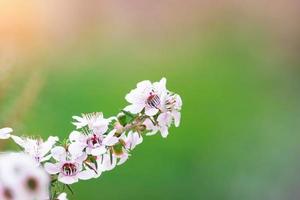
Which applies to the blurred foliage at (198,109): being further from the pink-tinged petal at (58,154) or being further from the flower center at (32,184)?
the flower center at (32,184)

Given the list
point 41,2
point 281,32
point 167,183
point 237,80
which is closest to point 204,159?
point 167,183

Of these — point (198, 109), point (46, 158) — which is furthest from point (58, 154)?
point (198, 109)

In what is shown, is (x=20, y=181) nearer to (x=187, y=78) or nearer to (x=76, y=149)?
(x=76, y=149)

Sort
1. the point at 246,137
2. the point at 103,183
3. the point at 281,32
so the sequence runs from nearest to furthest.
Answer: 1. the point at 103,183
2. the point at 246,137
3. the point at 281,32

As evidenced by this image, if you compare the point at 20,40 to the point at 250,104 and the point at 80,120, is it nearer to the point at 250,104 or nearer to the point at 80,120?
the point at 250,104

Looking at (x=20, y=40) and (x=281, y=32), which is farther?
(x=281, y=32)

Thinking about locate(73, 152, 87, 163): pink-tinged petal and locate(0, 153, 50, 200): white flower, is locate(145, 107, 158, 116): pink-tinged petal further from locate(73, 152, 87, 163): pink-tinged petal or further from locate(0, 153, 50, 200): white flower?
locate(0, 153, 50, 200): white flower

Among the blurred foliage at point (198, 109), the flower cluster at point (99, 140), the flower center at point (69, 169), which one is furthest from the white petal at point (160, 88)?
the blurred foliage at point (198, 109)
